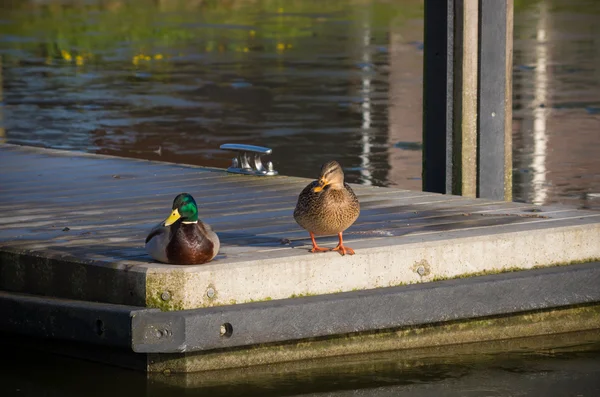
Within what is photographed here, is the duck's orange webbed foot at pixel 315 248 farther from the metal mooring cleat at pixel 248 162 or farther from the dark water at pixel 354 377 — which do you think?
the metal mooring cleat at pixel 248 162

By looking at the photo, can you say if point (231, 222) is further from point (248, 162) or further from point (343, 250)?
point (248, 162)

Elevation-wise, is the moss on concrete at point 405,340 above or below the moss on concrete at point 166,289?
below

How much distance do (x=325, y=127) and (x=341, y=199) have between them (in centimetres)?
973

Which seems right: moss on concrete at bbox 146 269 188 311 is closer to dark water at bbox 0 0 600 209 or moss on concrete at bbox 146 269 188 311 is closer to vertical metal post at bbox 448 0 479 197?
vertical metal post at bbox 448 0 479 197

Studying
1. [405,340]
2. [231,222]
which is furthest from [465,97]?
[405,340]

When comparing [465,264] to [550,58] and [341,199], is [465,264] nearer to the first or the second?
[341,199]

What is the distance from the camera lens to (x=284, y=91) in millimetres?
21000

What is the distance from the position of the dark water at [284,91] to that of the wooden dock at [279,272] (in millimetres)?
3737

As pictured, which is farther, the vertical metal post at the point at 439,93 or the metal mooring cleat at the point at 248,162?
the metal mooring cleat at the point at 248,162

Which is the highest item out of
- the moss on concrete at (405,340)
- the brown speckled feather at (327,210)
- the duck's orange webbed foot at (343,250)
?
the brown speckled feather at (327,210)

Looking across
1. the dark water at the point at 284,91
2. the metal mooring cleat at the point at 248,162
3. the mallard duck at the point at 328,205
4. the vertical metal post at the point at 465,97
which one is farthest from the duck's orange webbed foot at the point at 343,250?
the dark water at the point at 284,91

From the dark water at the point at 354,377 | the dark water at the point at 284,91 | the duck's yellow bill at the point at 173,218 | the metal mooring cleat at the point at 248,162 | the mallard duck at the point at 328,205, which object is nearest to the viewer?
the duck's yellow bill at the point at 173,218

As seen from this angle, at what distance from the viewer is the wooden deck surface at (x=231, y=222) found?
7.84 m

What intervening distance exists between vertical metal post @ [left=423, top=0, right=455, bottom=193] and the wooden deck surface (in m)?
0.53
